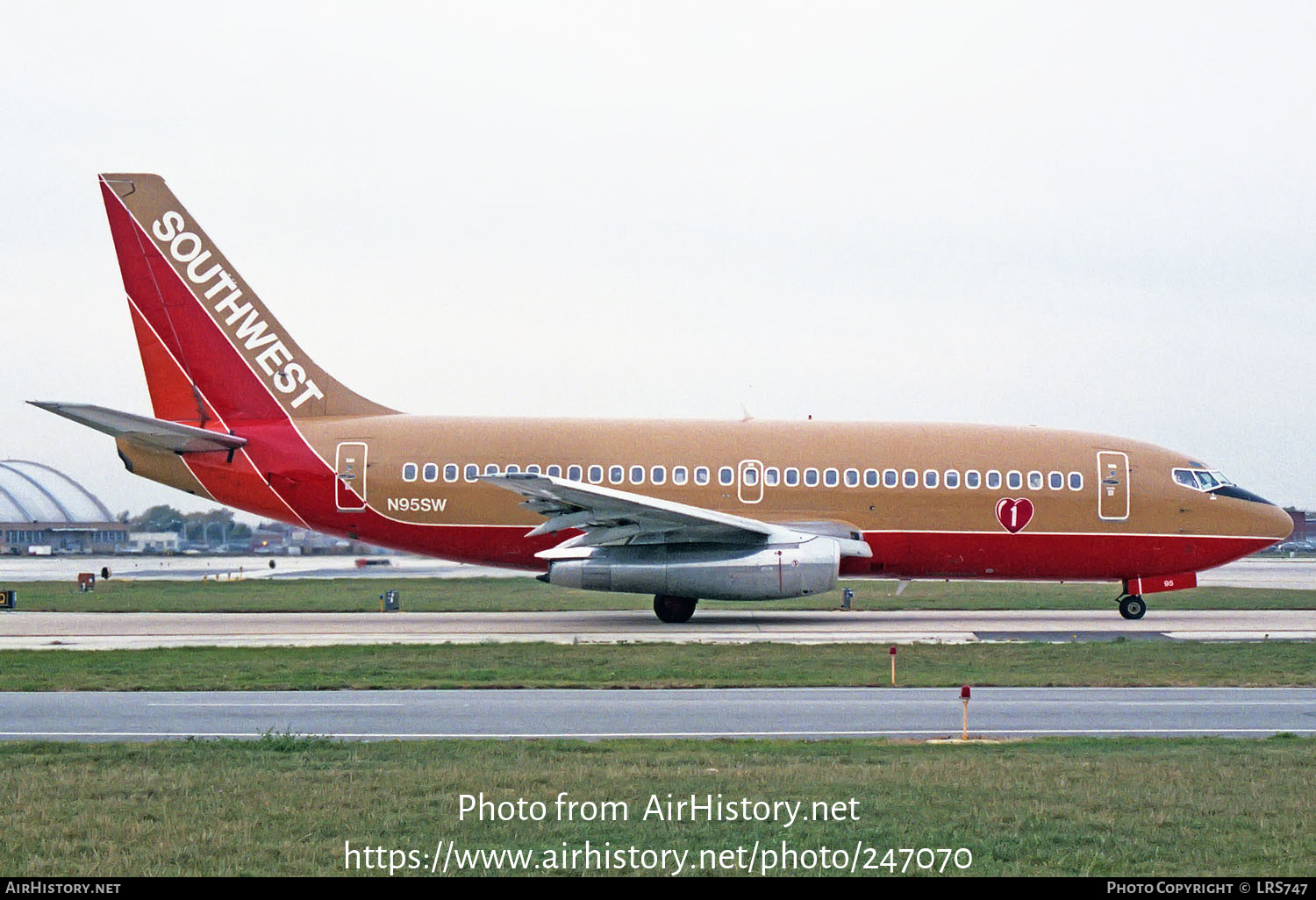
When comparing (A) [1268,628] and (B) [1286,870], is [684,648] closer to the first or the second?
(A) [1268,628]

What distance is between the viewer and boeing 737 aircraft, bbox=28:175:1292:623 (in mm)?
27391

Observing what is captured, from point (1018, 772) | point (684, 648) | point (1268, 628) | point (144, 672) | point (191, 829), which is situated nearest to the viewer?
point (191, 829)

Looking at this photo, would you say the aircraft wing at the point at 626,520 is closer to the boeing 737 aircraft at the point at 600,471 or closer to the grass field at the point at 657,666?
the boeing 737 aircraft at the point at 600,471

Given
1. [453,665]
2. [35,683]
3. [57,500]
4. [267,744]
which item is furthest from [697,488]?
[57,500]

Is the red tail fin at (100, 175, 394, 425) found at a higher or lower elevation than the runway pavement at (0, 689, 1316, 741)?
higher

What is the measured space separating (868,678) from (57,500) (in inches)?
5521

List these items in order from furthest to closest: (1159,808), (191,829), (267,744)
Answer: (267,744) → (1159,808) → (191,829)

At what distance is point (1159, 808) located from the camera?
8.76m

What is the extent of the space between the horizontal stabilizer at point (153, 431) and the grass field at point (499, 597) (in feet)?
17.0

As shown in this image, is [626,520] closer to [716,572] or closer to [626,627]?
[716,572]

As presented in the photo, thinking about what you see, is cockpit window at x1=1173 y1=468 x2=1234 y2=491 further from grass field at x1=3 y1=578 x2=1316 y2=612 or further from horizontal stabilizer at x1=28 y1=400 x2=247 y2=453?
horizontal stabilizer at x1=28 y1=400 x2=247 y2=453

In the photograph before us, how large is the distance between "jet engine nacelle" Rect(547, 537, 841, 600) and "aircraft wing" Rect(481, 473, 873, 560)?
34 cm

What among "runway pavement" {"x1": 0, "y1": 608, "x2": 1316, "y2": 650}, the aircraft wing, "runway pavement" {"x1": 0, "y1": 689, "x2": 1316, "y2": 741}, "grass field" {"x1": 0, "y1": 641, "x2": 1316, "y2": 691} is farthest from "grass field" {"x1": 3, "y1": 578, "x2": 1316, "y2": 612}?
"runway pavement" {"x1": 0, "y1": 689, "x2": 1316, "y2": 741}

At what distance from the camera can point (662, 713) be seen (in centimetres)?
1446
